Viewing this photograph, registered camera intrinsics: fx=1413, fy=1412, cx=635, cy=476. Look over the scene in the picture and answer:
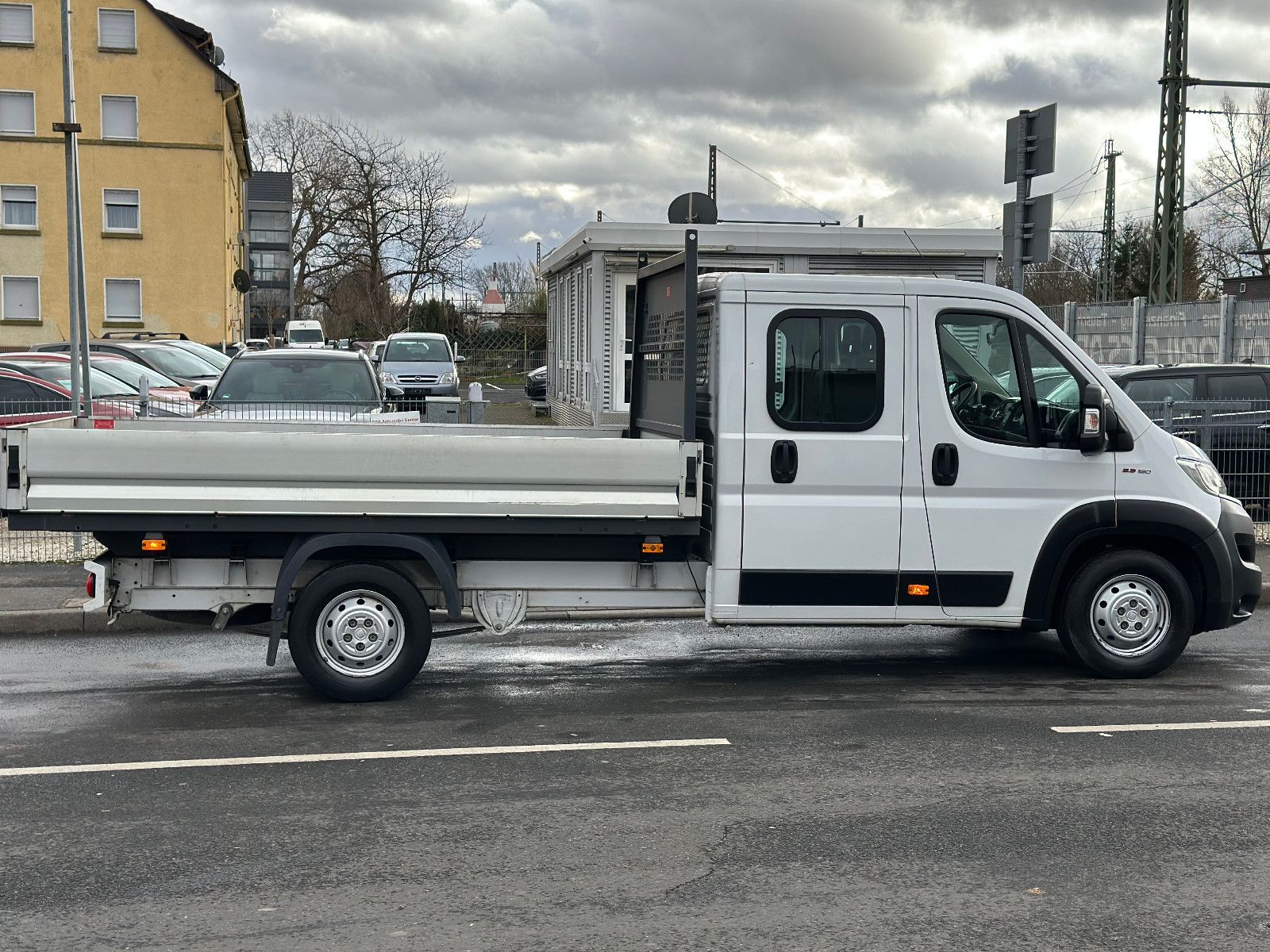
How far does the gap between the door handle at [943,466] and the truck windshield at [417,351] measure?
22648 mm

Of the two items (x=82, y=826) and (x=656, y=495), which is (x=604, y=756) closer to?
(x=656, y=495)

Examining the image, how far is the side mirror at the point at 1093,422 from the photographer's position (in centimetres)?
735

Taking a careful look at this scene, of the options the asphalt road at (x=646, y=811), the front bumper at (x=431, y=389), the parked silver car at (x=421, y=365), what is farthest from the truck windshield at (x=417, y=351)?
the asphalt road at (x=646, y=811)

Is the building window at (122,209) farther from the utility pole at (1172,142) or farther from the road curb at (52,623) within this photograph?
the road curb at (52,623)

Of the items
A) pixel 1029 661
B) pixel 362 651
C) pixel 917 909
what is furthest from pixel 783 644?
pixel 917 909

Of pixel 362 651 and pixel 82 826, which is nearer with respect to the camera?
pixel 82 826

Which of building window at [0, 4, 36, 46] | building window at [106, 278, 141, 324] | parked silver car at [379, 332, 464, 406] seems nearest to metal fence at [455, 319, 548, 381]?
building window at [106, 278, 141, 324]

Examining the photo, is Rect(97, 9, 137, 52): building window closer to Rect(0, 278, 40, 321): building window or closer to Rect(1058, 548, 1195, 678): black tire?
Rect(0, 278, 40, 321): building window

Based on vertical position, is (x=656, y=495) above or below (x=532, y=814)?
above

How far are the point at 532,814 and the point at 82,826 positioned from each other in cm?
168

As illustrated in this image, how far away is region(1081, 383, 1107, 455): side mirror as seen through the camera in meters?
7.35

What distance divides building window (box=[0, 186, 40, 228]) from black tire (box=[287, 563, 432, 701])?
4065cm

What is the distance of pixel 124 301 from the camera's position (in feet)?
146

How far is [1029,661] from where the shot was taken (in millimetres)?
8562
